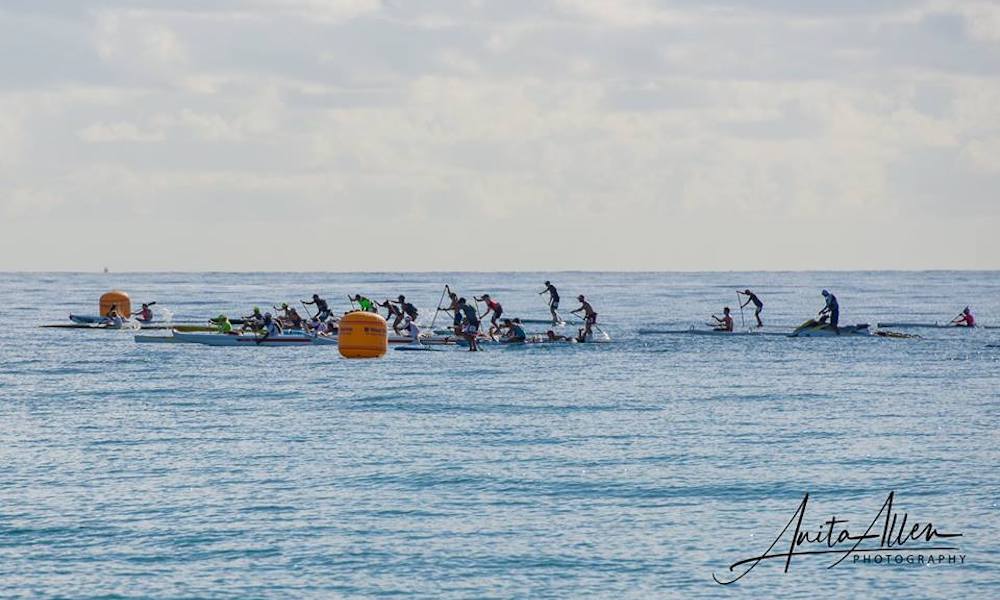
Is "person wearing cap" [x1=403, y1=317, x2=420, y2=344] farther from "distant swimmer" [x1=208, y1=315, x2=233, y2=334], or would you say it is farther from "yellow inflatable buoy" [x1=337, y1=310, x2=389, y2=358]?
"distant swimmer" [x1=208, y1=315, x2=233, y2=334]

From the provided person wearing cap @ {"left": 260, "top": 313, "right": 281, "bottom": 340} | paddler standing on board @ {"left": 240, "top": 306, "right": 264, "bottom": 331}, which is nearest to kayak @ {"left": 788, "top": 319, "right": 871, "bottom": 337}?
person wearing cap @ {"left": 260, "top": 313, "right": 281, "bottom": 340}

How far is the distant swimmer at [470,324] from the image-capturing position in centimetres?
6128

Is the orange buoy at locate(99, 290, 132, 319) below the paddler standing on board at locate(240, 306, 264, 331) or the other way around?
the other way around

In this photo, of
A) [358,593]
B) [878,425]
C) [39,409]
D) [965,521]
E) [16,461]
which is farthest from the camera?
[39,409]

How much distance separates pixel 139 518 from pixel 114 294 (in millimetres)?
63713

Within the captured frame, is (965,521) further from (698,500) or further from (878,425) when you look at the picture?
(878,425)

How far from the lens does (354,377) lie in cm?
5178

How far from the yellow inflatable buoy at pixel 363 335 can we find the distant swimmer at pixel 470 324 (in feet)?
14.0

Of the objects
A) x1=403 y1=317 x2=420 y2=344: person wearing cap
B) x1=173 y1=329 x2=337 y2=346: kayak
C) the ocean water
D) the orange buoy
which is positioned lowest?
the ocean water

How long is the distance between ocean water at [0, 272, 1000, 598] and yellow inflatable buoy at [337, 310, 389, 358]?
2.91m

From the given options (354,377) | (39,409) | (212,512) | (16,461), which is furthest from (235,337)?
(212,512)

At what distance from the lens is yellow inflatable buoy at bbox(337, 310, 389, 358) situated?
192 ft

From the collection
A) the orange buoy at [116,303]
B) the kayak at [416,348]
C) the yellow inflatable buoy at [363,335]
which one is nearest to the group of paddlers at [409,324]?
the kayak at [416,348]

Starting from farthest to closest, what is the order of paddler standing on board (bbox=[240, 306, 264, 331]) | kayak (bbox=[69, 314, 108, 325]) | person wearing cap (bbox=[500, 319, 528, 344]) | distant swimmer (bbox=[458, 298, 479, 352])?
kayak (bbox=[69, 314, 108, 325]), person wearing cap (bbox=[500, 319, 528, 344]), paddler standing on board (bbox=[240, 306, 264, 331]), distant swimmer (bbox=[458, 298, 479, 352])
